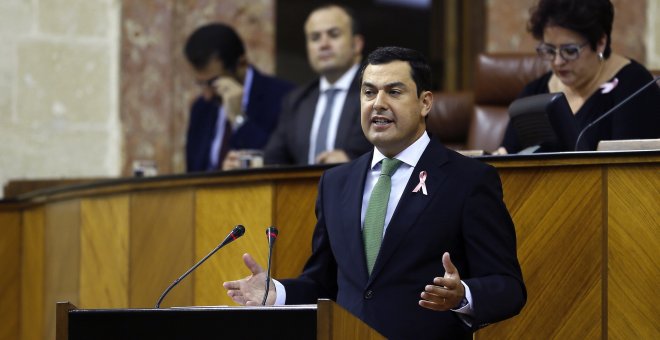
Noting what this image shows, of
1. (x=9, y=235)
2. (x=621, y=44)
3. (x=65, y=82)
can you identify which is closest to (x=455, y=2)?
(x=621, y=44)

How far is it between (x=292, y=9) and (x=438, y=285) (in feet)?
21.0

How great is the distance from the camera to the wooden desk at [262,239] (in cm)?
392

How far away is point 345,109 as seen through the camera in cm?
562

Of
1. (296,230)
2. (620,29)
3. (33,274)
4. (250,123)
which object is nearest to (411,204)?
(296,230)

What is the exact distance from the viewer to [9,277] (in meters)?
6.08

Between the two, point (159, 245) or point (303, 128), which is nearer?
point (159, 245)

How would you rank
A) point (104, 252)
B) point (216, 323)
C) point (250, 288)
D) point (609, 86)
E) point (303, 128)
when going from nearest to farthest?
1. point (216, 323)
2. point (250, 288)
3. point (609, 86)
4. point (104, 252)
5. point (303, 128)

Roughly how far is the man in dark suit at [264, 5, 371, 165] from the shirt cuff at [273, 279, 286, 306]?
1.97m

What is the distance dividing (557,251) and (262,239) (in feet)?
3.58

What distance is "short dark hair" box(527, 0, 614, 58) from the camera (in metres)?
4.63

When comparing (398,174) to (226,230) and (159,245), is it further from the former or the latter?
(159,245)

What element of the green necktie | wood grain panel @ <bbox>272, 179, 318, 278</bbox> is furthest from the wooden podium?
wood grain panel @ <bbox>272, 179, 318, 278</bbox>

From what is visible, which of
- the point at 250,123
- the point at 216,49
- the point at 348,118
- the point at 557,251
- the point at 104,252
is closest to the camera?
the point at 557,251

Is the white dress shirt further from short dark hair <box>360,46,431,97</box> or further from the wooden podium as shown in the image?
the wooden podium
